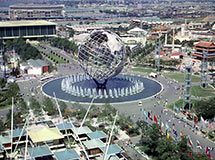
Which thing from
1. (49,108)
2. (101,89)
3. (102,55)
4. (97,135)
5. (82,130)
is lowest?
(97,135)

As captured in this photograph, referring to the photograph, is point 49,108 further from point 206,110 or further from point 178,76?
point 178,76

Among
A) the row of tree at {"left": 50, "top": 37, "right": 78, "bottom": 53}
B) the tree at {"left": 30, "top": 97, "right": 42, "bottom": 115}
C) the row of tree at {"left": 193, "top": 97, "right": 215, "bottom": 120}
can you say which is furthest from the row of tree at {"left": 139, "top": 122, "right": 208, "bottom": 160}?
the row of tree at {"left": 50, "top": 37, "right": 78, "bottom": 53}

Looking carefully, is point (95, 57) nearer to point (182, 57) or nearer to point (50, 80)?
point (50, 80)

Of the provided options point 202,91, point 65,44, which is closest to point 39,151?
point 202,91

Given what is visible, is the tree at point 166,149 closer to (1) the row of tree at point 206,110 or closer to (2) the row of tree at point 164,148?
(2) the row of tree at point 164,148

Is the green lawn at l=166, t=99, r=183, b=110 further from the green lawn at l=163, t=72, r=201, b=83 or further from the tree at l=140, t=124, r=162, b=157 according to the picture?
the tree at l=140, t=124, r=162, b=157

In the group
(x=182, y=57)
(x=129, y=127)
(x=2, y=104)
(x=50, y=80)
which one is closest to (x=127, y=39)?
(x=182, y=57)
